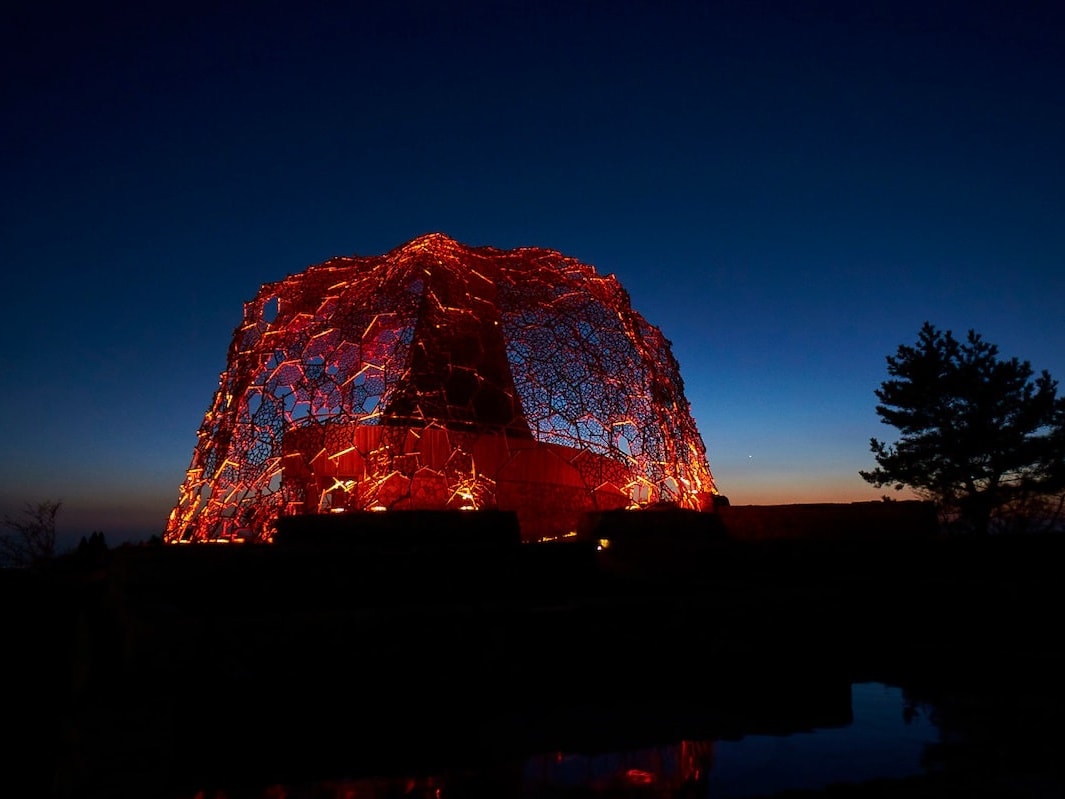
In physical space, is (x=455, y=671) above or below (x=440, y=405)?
below

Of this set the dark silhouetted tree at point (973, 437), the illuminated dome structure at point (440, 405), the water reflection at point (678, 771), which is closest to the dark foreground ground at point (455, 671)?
the water reflection at point (678, 771)

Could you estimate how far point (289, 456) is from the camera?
9828mm

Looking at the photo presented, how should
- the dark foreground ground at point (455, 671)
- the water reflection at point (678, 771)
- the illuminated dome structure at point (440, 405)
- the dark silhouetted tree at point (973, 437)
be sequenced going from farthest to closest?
1. the dark silhouetted tree at point (973, 437)
2. the illuminated dome structure at point (440, 405)
3. the dark foreground ground at point (455, 671)
4. the water reflection at point (678, 771)

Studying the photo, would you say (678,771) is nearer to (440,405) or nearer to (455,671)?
(455,671)

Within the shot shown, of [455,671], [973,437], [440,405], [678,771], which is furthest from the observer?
[973,437]

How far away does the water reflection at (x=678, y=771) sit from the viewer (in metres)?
2.89

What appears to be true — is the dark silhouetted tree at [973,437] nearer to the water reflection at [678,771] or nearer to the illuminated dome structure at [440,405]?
the illuminated dome structure at [440,405]

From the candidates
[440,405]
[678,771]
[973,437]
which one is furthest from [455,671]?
[973,437]

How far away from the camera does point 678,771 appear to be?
3.11 metres

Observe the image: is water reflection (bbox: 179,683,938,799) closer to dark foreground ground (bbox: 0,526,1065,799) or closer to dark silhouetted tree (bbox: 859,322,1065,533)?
dark foreground ground (bbox: 0,526,1065,799)

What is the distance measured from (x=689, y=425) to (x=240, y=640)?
965 centimetres

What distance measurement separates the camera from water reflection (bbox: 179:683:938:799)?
114 inches

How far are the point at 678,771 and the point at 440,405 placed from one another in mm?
7849

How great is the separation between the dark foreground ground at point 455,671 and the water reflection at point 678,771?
6cm
